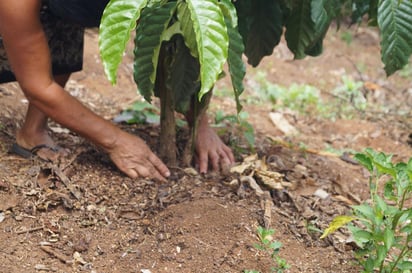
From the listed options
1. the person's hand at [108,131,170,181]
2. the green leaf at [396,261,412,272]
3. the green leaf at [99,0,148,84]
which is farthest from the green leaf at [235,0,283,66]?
the green leaf at [396,261,412,272]

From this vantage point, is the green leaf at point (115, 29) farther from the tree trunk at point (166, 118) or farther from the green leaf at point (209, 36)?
the tree trunk at point (166, 118)

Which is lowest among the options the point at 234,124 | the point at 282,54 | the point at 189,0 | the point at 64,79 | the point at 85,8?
the point at 282,54

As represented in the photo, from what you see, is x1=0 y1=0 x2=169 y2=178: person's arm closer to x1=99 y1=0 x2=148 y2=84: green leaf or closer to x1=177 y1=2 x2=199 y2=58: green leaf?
x1=177 y1=2 x2=199 y2=58: green leaf

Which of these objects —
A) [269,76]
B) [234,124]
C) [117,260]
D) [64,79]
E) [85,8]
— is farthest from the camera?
[269,76]

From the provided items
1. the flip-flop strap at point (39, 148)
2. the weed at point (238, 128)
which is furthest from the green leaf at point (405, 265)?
the flip-flop strap at point (39, 148)

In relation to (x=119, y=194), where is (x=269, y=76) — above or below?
below

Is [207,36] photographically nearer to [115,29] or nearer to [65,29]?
[115,29]

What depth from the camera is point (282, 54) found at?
18.2ft

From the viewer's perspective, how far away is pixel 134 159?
2.36 metres

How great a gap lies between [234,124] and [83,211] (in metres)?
1.18

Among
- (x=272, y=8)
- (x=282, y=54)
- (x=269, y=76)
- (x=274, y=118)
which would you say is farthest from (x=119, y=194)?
(x=282, y=54)

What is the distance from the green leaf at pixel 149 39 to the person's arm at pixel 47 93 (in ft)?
1.18

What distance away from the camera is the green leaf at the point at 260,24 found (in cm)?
221

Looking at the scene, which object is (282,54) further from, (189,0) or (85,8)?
(189,0)
